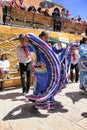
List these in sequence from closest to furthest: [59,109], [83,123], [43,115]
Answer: [83,123], [43,115], [59,109]

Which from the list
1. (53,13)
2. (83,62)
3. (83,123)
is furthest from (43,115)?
(53,13)

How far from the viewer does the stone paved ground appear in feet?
12.3

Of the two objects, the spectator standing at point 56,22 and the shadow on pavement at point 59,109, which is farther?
the spectator standing at point 56,22

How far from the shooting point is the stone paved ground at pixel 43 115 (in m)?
3.75

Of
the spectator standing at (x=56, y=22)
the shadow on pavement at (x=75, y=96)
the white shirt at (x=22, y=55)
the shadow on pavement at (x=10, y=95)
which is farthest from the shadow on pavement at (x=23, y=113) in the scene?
the spectator standing at (x=56, y=22)

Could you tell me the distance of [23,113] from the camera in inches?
171

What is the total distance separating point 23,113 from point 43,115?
40 cm

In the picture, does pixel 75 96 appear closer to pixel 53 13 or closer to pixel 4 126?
pixel 4 126

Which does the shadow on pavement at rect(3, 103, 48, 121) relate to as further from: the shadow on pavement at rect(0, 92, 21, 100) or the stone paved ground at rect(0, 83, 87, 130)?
the shadow on pavement at rect(0, 92, 21, 100)

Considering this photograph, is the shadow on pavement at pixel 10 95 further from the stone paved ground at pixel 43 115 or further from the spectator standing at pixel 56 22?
the spectator standing at pixel 56 22

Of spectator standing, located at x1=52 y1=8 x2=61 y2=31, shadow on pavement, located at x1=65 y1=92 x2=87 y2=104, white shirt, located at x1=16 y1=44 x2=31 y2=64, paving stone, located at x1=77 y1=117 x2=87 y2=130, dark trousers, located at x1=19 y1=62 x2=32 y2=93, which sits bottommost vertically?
shadow on pavement, located at x1=65 y1=92 x2=87 y2=104

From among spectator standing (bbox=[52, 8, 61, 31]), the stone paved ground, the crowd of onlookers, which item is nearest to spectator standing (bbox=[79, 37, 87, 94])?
the stone paved ground

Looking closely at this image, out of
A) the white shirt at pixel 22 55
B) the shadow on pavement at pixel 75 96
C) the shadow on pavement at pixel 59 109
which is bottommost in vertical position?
the shadow on pavement at pixel 75 96

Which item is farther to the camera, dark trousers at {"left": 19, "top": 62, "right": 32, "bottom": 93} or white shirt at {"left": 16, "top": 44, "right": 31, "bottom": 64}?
dark trousers at {"left": 19, "top": 62, "right": 32, "bottom": 93}
